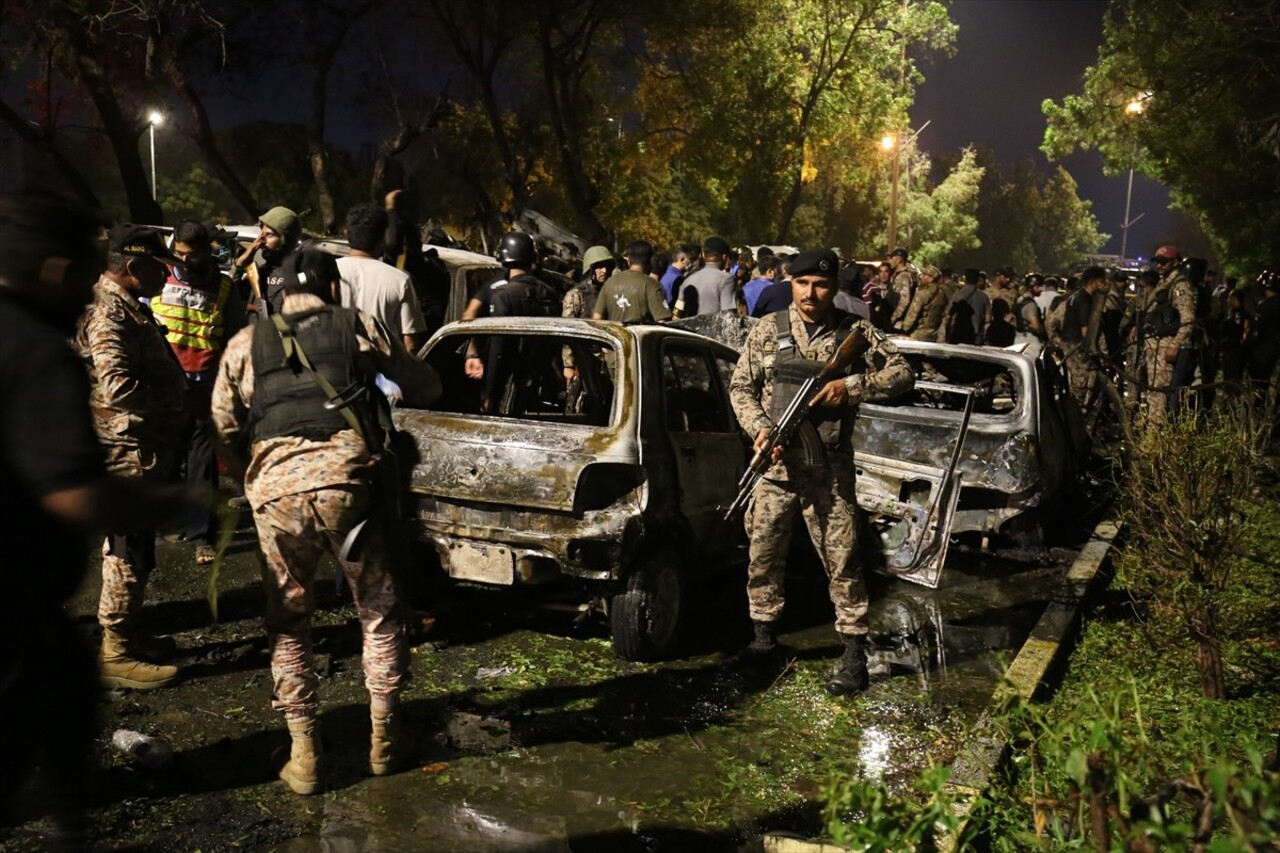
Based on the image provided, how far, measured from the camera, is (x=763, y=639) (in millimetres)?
5902

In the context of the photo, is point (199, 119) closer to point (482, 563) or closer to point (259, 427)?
point (482, 563)

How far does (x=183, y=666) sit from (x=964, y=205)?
239ft

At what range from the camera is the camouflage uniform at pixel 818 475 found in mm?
5523

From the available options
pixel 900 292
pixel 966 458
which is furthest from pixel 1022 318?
pixel 966 458

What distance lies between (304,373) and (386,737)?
142 centimetres

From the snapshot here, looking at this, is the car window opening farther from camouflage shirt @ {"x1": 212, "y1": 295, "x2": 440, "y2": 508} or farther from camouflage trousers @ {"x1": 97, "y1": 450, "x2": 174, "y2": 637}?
camouflage shirt @ {"x1": 212, "y1": 295, "x2": 440, "y2": 508}

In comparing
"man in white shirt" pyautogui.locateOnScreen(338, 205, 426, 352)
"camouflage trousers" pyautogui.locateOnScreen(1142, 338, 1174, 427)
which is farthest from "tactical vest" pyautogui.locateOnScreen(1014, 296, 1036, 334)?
"man in white shirt" pyautogui.locateOnScreen(338, 205, 426, 352)

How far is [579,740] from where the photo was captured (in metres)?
4.79

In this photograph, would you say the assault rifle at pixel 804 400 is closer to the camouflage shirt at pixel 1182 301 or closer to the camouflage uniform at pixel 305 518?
the camouflage uniform at pixel 305 518

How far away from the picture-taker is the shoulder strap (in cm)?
398

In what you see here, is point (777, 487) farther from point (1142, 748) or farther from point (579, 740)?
point (1142, 748)

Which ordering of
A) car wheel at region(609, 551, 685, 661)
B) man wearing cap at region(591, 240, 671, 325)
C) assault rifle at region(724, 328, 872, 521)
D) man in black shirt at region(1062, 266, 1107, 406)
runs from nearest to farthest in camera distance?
assault rifle at region(724, 328, 872, 521), car wheel at region(609, 551, 685, 661), man wearing cap at region(591, 240, 671, 325), man in black shirt at region(1062, 266, 1107, 406)

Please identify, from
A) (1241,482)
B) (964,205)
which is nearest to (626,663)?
(1241,482)

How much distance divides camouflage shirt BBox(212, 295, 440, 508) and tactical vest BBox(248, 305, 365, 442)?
4 cm
